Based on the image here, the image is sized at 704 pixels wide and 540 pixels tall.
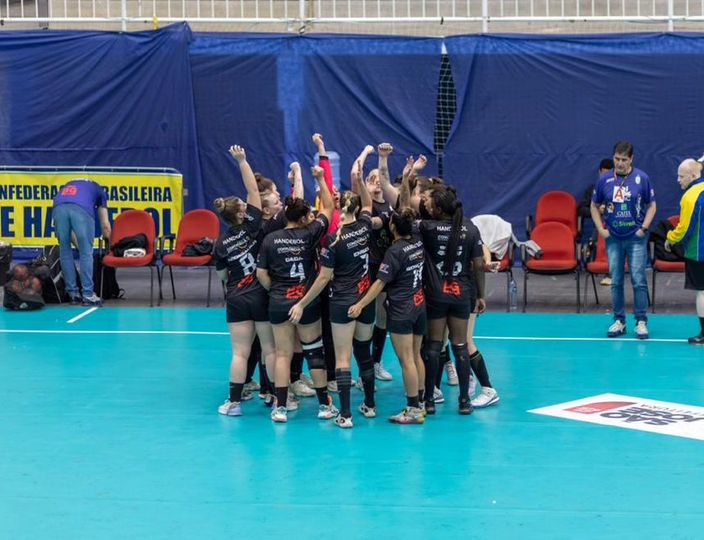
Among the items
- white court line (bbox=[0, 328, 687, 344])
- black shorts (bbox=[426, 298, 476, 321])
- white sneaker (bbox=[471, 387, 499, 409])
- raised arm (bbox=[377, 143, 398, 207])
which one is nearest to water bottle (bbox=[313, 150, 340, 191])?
white court line (bbox=[0, 328, 687, 344])

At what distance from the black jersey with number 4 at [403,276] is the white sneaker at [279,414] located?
3.77 ft

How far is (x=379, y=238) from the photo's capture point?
973 cm

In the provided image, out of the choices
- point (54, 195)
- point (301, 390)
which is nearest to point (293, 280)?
point (301, 390)

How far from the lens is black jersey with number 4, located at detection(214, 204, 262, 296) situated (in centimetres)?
933

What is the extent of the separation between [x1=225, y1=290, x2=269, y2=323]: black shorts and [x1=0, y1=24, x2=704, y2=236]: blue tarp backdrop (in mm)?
8087

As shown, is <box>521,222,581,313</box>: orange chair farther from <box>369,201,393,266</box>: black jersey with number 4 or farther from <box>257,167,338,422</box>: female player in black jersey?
<box>257,167,338,422</box>: female player in black jersey

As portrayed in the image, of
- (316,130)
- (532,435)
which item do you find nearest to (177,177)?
(316,130)

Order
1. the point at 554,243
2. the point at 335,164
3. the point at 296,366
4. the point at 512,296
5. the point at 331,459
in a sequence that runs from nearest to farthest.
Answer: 1. the point at 331,459
2. the point at 296,366
3. the point at 512,296
4. the point at 554,243
5. the point at 335,164

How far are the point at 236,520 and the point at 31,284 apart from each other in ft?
29.4

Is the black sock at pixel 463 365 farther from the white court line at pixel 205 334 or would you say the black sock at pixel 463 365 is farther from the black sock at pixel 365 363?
the white court line at pixel 205 334

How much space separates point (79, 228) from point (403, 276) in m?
7.35

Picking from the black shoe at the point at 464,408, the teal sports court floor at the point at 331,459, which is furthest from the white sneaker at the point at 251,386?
the black shoe at the point at 464,408

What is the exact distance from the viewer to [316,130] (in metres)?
17.4

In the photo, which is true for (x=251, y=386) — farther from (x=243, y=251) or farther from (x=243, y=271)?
(x=243, y=251)
